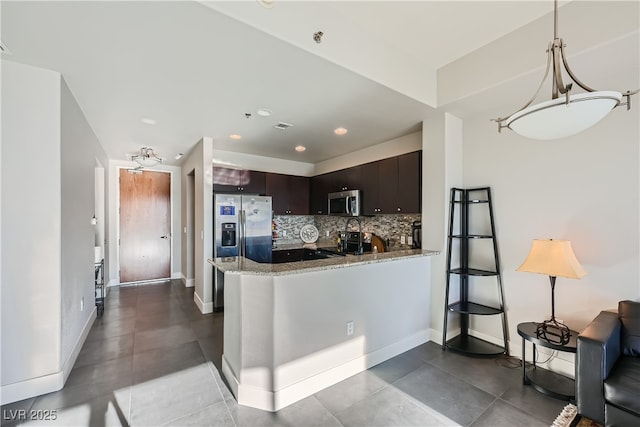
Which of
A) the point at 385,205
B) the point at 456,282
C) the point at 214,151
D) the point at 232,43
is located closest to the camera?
the point at 232,43

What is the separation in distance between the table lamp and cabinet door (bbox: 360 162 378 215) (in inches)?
80.3

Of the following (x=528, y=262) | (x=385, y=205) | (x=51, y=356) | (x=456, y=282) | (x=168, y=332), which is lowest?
(x=168, y=332)

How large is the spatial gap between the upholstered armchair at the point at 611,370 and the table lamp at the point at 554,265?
32 centimetres

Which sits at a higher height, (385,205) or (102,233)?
(385,205)

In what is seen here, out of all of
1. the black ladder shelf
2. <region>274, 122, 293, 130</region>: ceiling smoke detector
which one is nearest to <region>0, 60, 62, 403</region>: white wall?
<region>274, 122, 293, 130</region>: ceiling smoke detector

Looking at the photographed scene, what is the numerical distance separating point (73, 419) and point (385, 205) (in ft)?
11.9

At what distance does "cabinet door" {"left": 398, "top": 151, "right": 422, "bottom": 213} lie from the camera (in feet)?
11.5

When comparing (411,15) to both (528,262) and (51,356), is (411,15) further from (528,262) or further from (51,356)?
(51,356)

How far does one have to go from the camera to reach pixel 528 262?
94.3 inches

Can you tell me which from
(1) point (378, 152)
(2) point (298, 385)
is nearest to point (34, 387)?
(2) point (298, 385)

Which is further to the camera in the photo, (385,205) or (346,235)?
(346,235)

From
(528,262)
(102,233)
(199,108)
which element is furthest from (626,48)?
(102,233)

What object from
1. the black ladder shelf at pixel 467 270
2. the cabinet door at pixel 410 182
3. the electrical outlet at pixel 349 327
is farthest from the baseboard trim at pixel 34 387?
the cabinet door at pixel 410 182

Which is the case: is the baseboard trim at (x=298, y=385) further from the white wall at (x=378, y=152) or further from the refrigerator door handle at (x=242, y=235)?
the white wall at (x=378, y=152)
